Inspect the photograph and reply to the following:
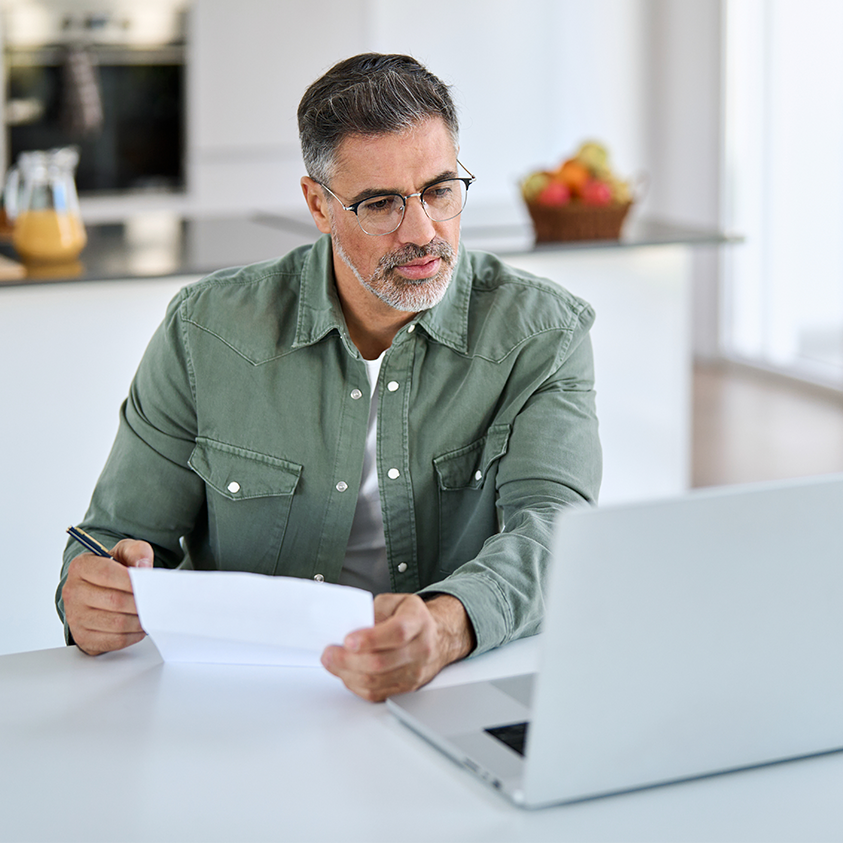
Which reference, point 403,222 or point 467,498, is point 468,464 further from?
point 403,222

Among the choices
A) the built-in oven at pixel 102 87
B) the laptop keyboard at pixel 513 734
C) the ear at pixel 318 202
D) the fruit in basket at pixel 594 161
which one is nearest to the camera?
the laptop keyboard at pixel 513 734

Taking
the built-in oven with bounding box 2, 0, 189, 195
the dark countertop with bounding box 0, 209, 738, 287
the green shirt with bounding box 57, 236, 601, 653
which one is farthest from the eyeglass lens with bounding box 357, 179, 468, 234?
the built-in oven with bounding box 2, 0, 189, 195

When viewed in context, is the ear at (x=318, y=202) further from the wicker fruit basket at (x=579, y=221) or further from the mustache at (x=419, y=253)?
the wicker fruit basket at (x=579, y=221)

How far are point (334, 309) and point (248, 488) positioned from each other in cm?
24

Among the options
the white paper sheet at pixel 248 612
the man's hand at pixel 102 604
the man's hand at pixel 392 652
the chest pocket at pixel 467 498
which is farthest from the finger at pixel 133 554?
the chest pocket at pixel 467 498

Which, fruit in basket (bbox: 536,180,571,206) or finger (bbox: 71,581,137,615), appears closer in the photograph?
finger (bbox: 71,581,137,615)

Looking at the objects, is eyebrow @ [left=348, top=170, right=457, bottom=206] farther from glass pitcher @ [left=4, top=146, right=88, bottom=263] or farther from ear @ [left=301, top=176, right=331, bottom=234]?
glass pitcher @ [left=4, top=146, right=88, bottom=263]

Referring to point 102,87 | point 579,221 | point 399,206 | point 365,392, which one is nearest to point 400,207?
point 399,206

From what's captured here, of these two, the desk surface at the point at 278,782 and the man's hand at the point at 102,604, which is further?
the man's hand at the point at 102,604

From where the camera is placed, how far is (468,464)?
61.1 inches

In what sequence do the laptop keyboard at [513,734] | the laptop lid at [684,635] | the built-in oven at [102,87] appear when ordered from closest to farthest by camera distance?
the laptop lid at [684,635] < the laptop keyboard at [513,734] < the built-in oven at [102,87]

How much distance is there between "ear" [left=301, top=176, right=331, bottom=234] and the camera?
5.24 ft

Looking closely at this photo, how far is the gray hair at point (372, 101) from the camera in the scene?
57.7 inches

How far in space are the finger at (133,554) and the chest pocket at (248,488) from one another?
0.22 metres
